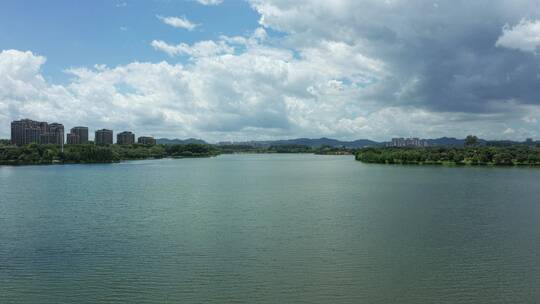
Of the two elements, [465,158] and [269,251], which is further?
[465,158]

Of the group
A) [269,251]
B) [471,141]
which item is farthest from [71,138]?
[269,251]

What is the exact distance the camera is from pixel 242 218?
81.6 feet

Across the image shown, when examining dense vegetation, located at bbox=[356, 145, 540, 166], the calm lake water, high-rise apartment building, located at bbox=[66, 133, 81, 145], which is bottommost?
the calm lake water

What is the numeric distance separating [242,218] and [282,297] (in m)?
12.2

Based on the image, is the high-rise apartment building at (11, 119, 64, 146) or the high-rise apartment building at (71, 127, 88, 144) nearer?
the high-rise apartment building at (11, 119, 64, 146)

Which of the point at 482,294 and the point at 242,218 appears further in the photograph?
the point at 242,218

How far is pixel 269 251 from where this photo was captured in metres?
17.5

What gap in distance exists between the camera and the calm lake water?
1321 centimetres

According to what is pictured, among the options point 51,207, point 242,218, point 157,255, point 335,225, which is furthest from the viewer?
point 51,207

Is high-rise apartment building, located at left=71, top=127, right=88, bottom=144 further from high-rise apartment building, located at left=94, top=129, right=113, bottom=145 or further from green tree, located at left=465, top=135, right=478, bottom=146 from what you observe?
green tree, located at left=465, top=135, right=478, bottom=146

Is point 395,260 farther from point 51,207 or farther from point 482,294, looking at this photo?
point 51,207

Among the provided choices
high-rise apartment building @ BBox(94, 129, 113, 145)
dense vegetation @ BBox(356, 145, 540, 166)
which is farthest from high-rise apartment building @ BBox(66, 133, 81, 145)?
dense vegetation @ BBox(356, 145, 540, 166)

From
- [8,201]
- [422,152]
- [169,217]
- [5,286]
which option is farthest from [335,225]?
[422,152]

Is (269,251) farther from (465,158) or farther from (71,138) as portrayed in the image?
(71,138)
